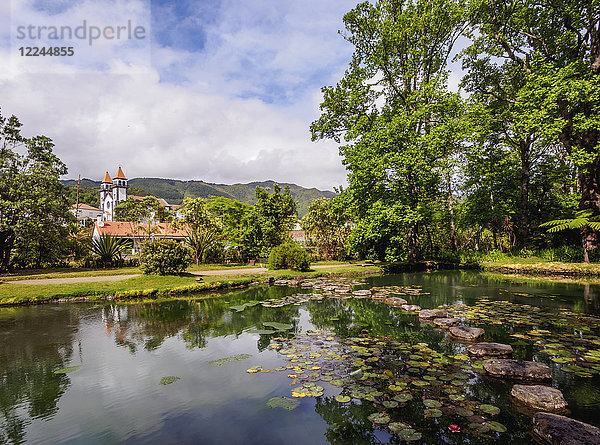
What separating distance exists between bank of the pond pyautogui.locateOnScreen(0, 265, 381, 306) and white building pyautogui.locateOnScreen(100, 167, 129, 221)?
9137cm

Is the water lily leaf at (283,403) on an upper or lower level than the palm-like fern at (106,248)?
lower

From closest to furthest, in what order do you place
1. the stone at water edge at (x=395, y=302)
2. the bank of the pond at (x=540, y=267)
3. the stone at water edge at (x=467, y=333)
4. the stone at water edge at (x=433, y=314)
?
the stone at water edge at (x=467, y=333)
the stone at water edge at (x=433, y=314)
the stone at water edge at (x=395, y=302)
the bank of the pond at (x=540, y=267)

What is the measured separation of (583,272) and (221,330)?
1726cm

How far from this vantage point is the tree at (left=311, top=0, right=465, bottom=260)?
17828mm

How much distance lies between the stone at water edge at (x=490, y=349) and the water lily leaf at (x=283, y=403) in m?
3.54

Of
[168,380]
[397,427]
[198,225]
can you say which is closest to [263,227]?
[198,225]

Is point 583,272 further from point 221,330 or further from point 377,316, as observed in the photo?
point 221,330

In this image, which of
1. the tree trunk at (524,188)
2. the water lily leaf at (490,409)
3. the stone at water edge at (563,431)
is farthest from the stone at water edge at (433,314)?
the tree trunk at (524,188)

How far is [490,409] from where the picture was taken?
3480mm

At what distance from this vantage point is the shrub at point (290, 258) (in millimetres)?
18156

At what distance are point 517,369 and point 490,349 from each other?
804mm

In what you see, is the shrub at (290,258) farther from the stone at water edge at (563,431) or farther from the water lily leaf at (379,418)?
the stone at water edge at (563,431)

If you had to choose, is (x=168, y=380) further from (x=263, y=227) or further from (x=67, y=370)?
(x=263, y=227)

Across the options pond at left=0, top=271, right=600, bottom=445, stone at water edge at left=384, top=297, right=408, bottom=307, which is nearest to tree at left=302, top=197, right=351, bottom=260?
stone at water edge at left=384, top=297, right=408, bottom=307
